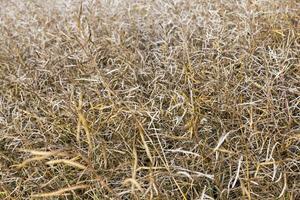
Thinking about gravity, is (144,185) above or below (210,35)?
below

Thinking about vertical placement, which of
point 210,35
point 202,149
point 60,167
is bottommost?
point 60,167

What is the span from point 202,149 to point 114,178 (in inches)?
10.8

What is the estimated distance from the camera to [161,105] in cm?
139

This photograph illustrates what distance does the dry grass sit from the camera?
1146 millimetres

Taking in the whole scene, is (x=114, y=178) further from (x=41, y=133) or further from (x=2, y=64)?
(x=2, y=64)

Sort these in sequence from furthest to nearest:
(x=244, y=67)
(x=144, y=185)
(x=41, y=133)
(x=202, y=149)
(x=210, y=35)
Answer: (x=210, y=35) → (x=244, y=67) → (x=41, y=133) → (x=202, y=149) → (x=144, y=185)

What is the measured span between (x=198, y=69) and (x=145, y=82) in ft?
0.67

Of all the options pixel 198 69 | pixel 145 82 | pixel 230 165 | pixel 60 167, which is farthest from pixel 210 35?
pixel 60 167

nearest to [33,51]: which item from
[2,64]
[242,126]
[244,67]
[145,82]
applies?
[2,64]

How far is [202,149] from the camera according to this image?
1.21 m

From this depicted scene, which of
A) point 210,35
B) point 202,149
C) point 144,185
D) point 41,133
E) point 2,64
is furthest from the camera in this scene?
point 2,64

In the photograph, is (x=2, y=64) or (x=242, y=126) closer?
(x=242, y=126)

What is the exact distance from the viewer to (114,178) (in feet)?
4.06

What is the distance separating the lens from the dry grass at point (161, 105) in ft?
3.76
